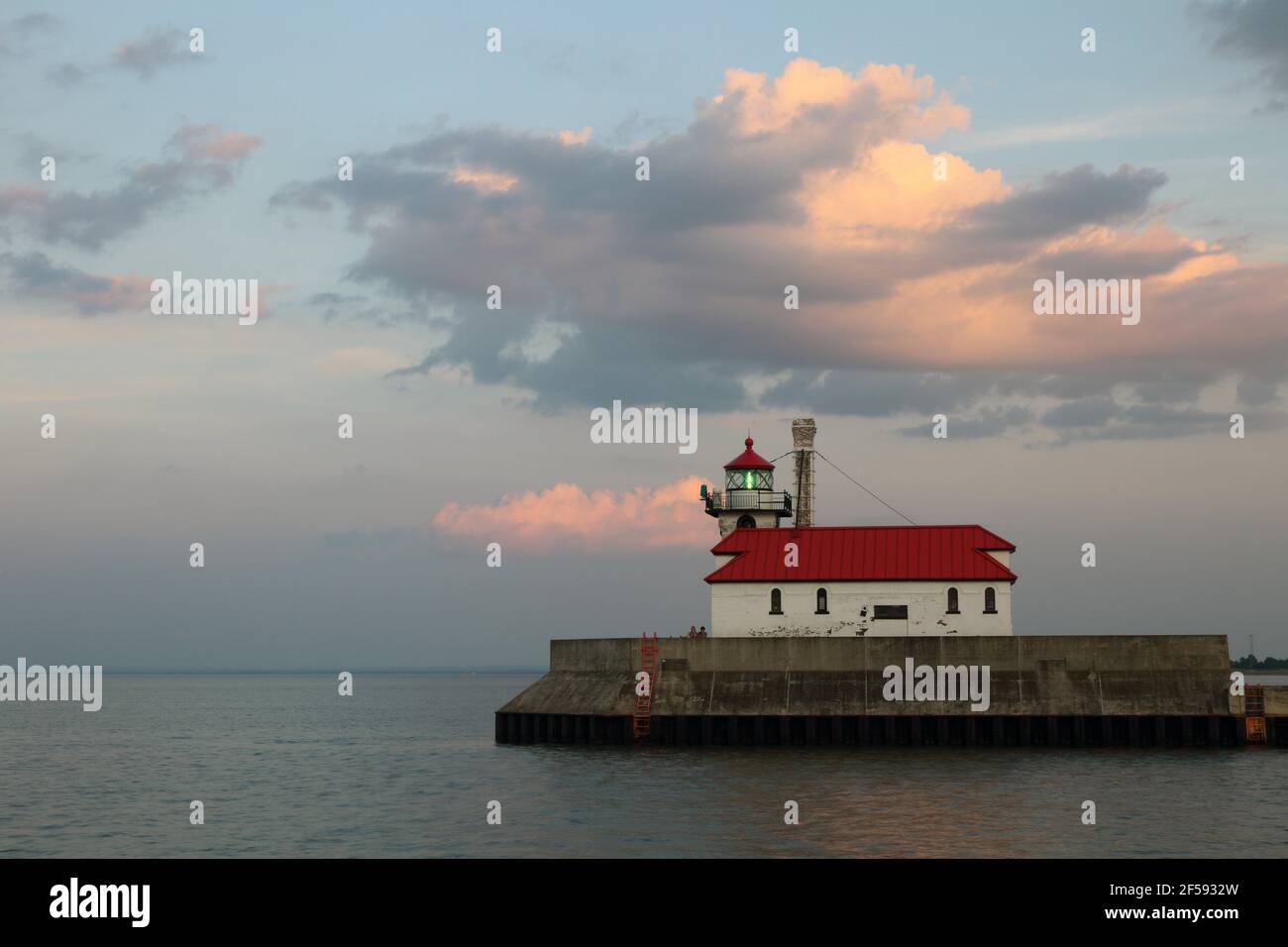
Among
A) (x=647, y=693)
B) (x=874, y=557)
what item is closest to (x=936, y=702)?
(x=874, y=557)

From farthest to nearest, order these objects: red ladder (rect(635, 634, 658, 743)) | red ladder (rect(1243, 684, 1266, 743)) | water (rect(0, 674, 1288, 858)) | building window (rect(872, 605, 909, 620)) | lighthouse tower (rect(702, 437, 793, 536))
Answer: lighthouse tower (rect(702, 437, 793, 536))
building window (rect(872, 605, 909, 620))
red ladder (rect(635, 634, 658, 743))
red ladder (rect(1243, 684, 1266, 743))
water (rect(0, 674, 1288, 858))

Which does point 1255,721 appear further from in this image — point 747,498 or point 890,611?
point 747,498

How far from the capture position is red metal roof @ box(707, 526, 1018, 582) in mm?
55656

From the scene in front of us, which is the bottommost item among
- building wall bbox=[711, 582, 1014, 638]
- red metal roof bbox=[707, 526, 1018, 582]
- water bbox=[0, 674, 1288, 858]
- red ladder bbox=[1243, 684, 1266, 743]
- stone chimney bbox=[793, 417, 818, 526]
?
water bbox=[0, 674, 1288, 858]

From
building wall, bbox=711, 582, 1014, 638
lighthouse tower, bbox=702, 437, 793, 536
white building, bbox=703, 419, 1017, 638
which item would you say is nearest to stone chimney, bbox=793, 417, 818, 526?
lighthouse tower, bbox=702, 437, 793, 536

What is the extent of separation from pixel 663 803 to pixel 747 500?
2783 cm

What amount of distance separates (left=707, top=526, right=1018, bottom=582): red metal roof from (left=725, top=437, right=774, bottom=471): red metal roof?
681 cm

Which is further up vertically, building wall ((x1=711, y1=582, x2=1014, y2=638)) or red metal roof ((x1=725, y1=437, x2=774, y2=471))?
red metal roof ((x1=725, y1=437, x2=774, y2=471))

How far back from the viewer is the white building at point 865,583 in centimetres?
5538

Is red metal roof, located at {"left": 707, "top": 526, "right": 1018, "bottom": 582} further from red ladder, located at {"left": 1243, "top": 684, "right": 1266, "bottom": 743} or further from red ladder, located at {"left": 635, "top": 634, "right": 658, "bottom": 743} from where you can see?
red ladder, located at {"left": 1243, "top": 684, "right": 1266, "bottom": 743}

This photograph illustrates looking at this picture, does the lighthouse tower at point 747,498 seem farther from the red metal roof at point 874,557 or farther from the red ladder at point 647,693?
the red ladder at point 647,693

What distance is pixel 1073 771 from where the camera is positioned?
44.0 m
